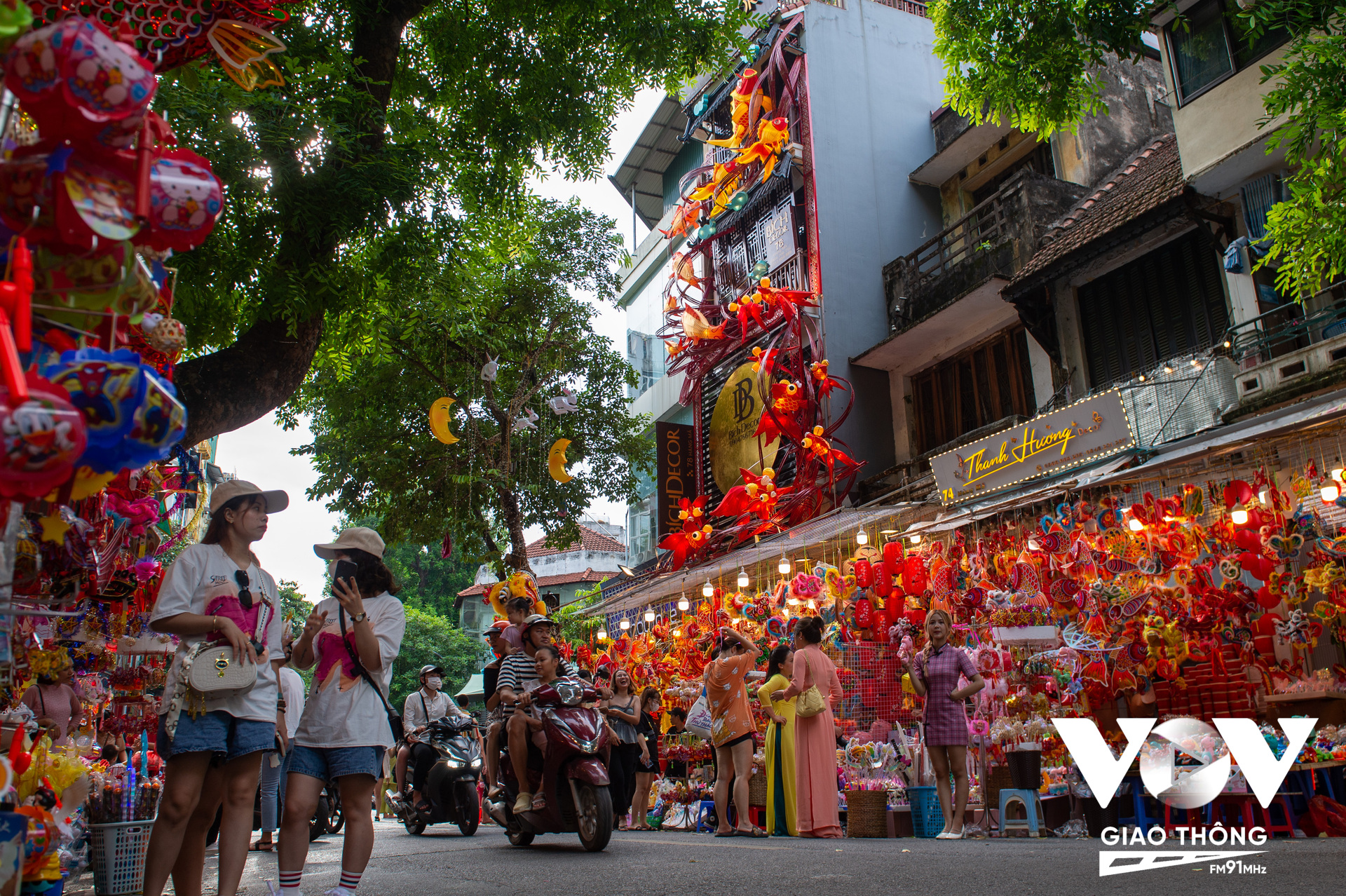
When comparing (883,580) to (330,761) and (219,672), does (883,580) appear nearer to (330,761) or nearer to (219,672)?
(330,761)

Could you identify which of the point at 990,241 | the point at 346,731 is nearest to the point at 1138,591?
the point at 990,241

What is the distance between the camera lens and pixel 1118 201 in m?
12.6

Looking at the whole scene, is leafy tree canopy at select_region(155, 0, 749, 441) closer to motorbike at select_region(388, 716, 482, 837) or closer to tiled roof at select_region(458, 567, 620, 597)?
motorbike at select_region(388, 716, 482, 837)

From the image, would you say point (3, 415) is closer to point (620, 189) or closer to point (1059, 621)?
Answer: point (1059, 621)

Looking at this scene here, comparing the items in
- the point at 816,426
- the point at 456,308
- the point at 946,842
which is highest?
the point at 816,426

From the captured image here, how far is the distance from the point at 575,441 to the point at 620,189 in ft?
36.0

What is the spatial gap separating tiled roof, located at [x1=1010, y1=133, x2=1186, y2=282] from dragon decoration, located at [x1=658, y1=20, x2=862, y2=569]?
156 inches

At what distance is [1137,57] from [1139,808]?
588cm

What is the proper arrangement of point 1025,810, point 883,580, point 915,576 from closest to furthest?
point 1025,810 < point 915,576 < point 883,580

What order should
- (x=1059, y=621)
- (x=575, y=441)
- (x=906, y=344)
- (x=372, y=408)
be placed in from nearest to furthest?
1. (x=1059, y=621)
2. (x=906, y=344)
3. (x=372, y=408)
4. (x=575, y=441)

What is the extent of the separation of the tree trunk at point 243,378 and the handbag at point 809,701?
4567 mm

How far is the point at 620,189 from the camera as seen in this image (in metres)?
27.4

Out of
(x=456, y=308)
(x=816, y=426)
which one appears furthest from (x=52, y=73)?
(x=816, y=426)

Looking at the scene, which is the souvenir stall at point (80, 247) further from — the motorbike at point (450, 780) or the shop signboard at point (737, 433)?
the shop signboard at point (737, 433)
